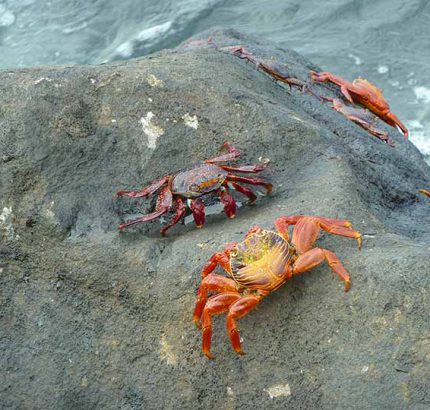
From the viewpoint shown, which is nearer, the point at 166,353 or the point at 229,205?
the point at 166,353

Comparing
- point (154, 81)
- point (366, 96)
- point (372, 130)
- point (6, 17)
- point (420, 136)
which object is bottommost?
point (420, 136)

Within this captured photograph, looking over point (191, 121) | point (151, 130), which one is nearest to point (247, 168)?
point (191, 121)

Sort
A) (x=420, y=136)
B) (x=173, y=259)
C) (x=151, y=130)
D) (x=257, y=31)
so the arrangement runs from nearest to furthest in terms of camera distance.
→ (x=173, y=259) → (x=151, y=130) → (x=420, y=136) → (x=257, y=31)

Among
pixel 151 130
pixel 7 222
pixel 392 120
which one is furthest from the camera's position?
pixel 392 120

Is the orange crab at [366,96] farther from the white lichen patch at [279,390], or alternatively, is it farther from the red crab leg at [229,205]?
the white lichen patch at [279,390]

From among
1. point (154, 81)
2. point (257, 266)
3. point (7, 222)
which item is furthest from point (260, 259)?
point (154, 81)

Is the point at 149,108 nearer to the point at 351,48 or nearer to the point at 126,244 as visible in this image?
the point at 126,244

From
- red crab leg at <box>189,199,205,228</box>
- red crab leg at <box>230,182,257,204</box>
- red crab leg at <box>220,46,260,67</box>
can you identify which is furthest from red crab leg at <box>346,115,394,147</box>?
red crab leg at <box>189,199,205,228</box>

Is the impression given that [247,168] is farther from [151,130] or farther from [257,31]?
[257,31]

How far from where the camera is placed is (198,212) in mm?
4012

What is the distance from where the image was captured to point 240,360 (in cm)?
338

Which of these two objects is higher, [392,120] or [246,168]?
[246,168]

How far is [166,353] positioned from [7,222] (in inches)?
45.9

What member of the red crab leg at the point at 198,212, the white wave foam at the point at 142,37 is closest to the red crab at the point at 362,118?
the red crab leg at the point at 198,212
